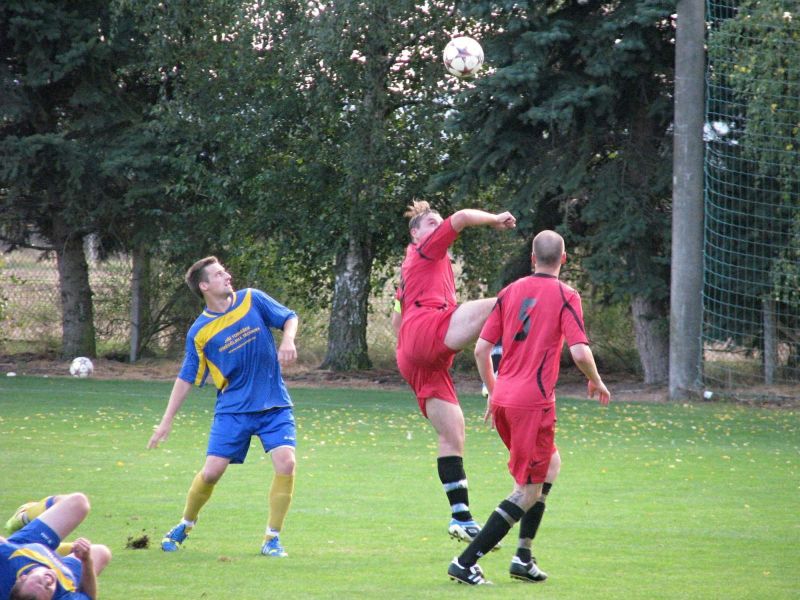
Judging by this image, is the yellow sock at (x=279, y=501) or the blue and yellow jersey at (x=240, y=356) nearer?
the yellow sock at (x=279, y=501)

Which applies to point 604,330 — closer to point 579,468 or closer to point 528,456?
point 579,468

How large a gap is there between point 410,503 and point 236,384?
232cm

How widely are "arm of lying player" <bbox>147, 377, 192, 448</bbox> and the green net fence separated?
12930 millimetres

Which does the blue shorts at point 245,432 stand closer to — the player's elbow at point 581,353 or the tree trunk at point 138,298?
the player's elbow at point 581,353

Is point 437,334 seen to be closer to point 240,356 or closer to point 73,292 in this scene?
point 240,356

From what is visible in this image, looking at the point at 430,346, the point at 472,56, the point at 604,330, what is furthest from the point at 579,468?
the point at 604,330

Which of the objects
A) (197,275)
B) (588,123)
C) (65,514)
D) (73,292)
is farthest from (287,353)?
(73,292)

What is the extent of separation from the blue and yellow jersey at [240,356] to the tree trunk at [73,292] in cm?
1865

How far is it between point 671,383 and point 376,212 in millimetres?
6797

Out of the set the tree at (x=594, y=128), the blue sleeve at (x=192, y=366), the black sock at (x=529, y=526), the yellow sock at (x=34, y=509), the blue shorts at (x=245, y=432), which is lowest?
the black sock at (x=529, y=526)

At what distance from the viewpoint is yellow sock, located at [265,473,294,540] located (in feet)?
24.5

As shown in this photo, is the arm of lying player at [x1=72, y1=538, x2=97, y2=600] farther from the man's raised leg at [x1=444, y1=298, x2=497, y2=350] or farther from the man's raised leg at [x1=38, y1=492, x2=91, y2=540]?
the man's raised leg at [x1=444, y1=298, x2=497, y2=350]

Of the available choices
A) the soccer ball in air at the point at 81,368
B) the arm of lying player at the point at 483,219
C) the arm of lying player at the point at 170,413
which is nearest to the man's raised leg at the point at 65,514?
the arm of lying player at the point at 170,413

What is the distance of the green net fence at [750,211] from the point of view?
18.3 m
